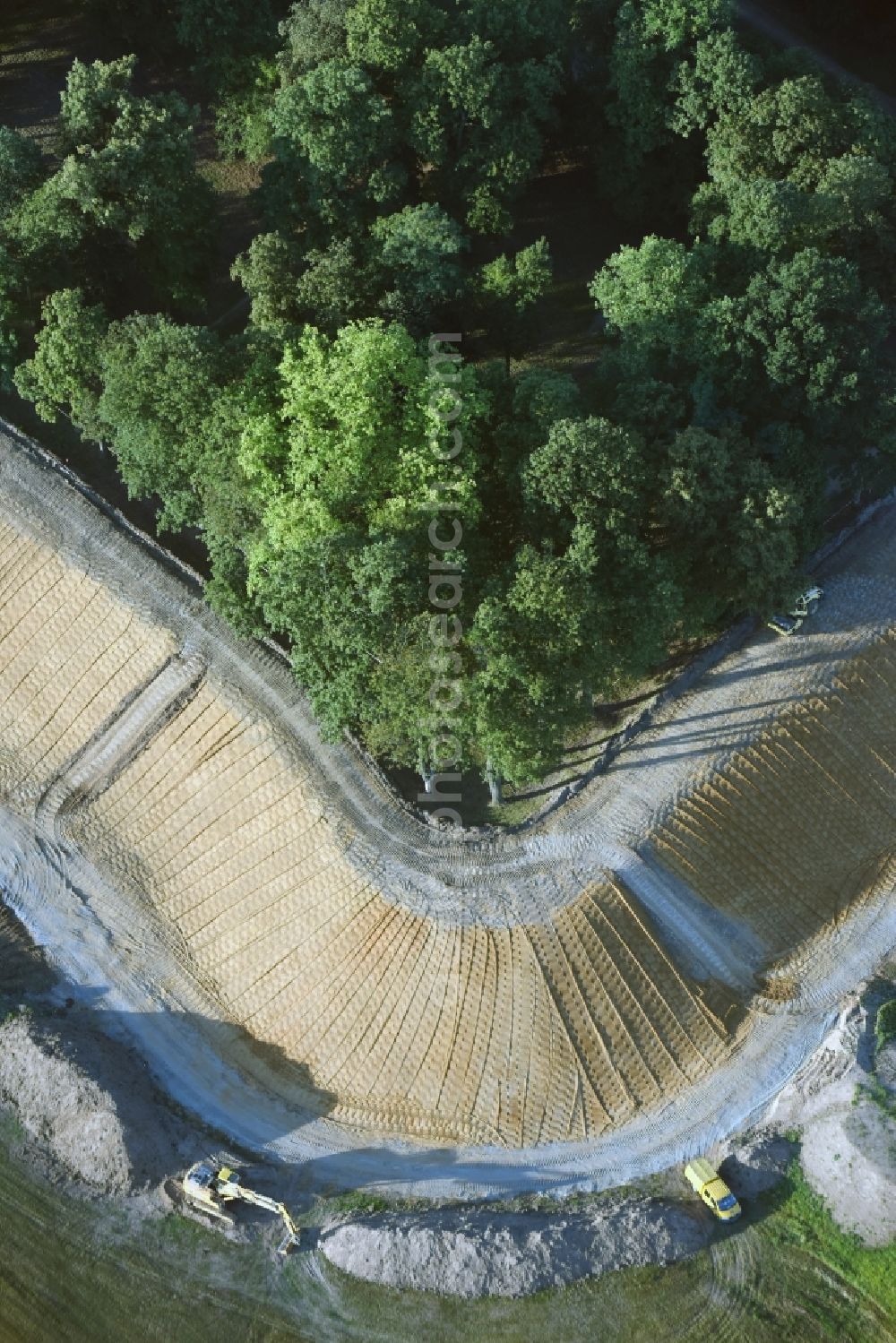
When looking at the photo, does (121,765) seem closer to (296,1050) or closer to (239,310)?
(296,1050)

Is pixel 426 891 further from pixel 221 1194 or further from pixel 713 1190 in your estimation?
pixel 713 1190

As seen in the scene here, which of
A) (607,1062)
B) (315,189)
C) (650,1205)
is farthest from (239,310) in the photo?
(650,1205)

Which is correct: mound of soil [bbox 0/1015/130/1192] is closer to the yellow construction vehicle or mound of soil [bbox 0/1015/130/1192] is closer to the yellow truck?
the yellow construction vehicle

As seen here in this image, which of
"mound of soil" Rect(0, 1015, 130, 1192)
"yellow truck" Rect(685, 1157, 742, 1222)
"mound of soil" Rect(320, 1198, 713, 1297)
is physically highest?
"yellow truck" Rect(685, 1157, 742, 1222)

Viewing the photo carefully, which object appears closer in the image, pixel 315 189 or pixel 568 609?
pixel 568 609

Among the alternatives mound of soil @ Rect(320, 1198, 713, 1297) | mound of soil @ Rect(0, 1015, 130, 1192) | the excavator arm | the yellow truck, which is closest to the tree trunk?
the yellow truck

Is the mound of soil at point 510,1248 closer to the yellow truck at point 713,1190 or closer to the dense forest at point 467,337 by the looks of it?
the yellow truck at point 713,1190
